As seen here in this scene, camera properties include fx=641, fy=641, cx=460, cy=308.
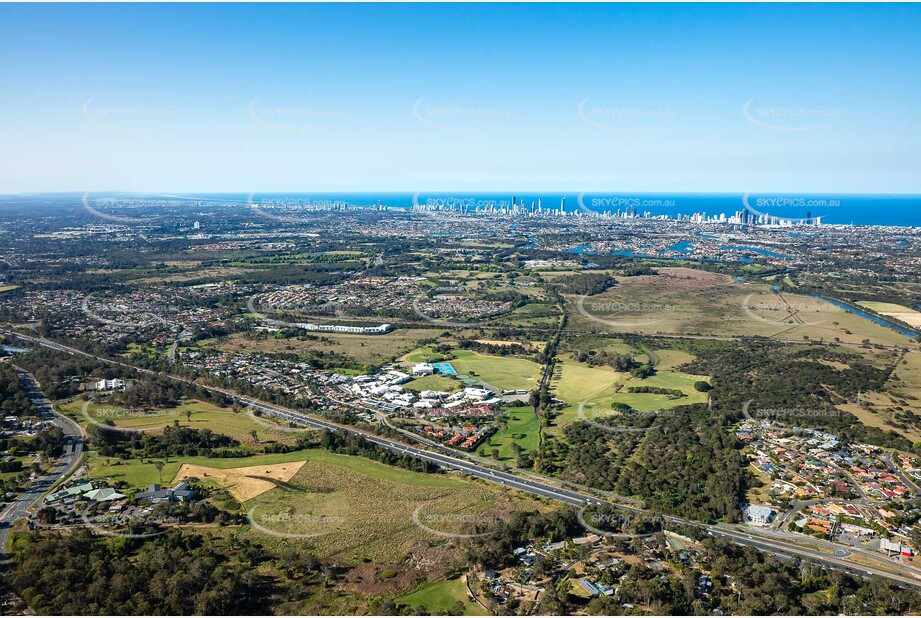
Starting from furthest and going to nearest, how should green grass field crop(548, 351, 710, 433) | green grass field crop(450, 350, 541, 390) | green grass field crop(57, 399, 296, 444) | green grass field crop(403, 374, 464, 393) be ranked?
1. green grass field crop(450, 350, 541, 390)
2. green grass field crop(403, 374, 464, 393)
3. green grass field crop(548, 351, 710, 433)
4. green grass field crop(57, 399, 296, 444)

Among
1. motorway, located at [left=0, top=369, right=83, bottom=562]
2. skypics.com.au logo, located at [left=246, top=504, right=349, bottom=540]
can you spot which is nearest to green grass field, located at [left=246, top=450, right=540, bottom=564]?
skypics.com.au logo, located at [left=246, top=504, right=349, bottom=540]

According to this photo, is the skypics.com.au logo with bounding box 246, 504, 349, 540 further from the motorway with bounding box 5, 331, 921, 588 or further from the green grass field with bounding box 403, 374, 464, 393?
the green grass field with bounding box 403, 374, 464, 393

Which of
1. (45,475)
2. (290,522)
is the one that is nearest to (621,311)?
(290,522)

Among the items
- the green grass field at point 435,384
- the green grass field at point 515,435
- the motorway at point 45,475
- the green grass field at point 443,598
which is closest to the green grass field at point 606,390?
the green grass field at point 515,435

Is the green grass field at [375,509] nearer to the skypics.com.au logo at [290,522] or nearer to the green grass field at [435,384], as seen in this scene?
the skypics.com.au logo at [290,522]

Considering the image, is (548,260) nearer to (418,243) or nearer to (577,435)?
(418,243)

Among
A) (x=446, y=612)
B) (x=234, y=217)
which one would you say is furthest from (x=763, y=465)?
(x=234, y=217)
